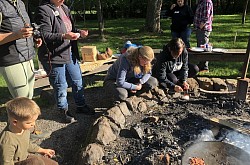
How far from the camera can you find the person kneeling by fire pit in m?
3.77

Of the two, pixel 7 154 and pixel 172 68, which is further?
pixel 172 68

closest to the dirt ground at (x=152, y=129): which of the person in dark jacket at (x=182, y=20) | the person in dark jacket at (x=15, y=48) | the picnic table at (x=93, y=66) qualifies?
the picnic table at (x=93, y=66)

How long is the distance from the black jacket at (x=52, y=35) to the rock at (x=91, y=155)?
3.58ft

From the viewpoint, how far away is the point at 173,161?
269cm

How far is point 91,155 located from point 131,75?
1.55 meters

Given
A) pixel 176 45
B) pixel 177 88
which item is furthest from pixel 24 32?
pixel 177 88

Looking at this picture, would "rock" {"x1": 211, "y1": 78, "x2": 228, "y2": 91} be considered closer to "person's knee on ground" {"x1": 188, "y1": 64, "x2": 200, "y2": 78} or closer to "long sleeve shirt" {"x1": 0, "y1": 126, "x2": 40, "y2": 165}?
"person's knee on ground" {"x1": 188, "y1": 64, "x2": 200, "y2": 78}

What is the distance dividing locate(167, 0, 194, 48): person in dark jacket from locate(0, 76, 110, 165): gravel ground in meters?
2.57

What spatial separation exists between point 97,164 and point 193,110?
5.05ft

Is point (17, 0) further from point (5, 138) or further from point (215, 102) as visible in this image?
point (215, 102)

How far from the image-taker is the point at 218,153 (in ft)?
8.18

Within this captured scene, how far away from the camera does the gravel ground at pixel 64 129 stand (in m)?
3.26

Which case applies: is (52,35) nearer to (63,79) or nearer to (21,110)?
(63,79)

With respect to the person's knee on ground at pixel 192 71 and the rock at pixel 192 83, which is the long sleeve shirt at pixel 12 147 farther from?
the person's knee on ground at pixel 192 71
